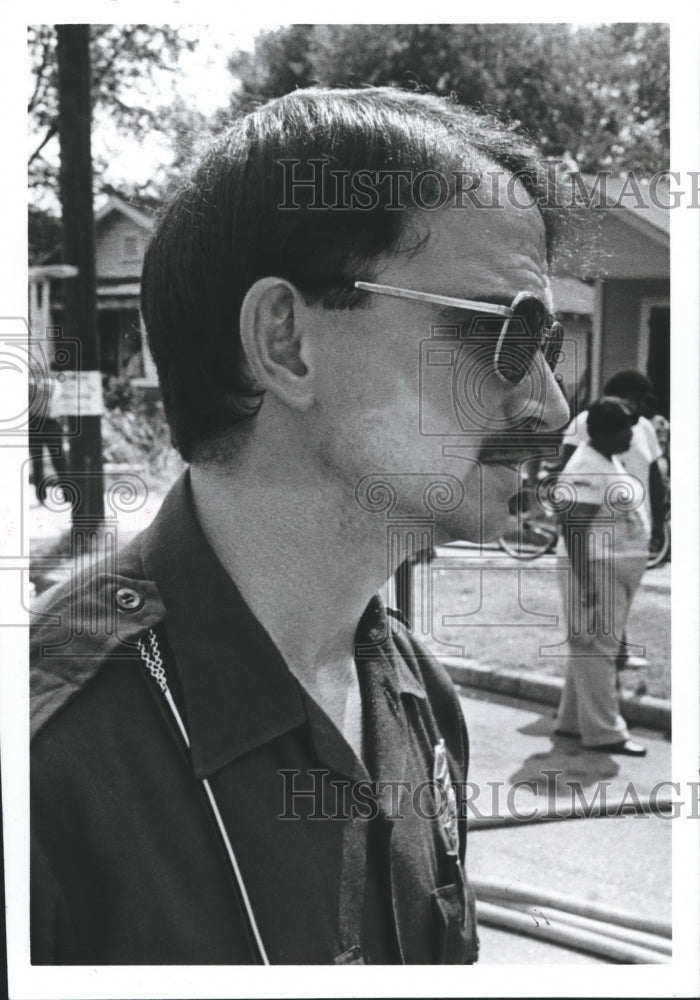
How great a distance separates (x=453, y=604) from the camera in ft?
5.52

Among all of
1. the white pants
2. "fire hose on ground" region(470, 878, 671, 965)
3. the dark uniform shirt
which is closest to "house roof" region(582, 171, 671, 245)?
the white pants

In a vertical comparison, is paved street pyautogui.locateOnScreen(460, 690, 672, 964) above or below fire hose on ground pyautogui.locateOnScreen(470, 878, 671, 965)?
above

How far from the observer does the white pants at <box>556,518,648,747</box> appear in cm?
167

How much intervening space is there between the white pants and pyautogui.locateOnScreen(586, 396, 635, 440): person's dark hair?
0.63ft

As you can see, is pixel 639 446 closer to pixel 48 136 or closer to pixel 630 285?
pixel 630 285

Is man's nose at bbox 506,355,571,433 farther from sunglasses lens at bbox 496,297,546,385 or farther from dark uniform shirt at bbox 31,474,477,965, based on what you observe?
dark uniform shirt at bbox 31,474,477,965

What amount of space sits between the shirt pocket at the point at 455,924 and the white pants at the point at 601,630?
39 centimetres

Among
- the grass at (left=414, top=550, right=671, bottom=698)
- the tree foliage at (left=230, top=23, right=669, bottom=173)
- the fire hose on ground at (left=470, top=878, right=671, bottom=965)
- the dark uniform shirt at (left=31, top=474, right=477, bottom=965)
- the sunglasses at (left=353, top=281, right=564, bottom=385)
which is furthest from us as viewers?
the fire hose on ground at (left=470, top=878, right=671, bottom=965)

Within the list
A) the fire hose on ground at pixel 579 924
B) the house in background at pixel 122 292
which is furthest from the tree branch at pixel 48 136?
the fire hose on ground at pixel 579 924

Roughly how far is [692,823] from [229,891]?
31.0 inches

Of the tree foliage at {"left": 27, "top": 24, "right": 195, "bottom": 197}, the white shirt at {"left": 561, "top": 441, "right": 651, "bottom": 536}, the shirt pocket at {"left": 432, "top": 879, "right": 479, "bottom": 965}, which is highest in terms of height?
the tree foliage at {"left": 27, "top": 24, "right": 195, "bottom": 197}

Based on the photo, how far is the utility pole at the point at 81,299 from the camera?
1586mm

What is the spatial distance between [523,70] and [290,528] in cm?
87

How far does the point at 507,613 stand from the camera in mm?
1764
